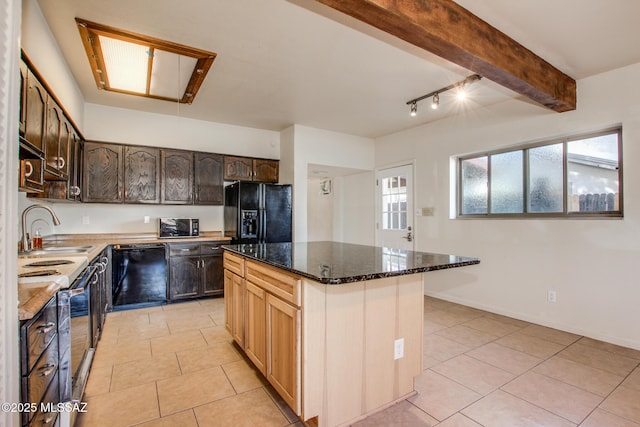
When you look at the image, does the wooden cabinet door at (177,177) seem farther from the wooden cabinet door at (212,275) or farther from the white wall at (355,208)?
the white wall at (355,208)

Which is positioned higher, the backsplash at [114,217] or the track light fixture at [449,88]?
the track light fixture at [449,88]

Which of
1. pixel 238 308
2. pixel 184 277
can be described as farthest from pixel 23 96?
pixel 184 277

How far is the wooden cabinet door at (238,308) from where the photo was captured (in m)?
2.51

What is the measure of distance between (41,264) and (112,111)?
2861mm

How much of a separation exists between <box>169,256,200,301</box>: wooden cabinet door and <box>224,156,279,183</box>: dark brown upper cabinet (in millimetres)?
1329

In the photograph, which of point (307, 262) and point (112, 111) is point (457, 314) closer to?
point (307, 262)

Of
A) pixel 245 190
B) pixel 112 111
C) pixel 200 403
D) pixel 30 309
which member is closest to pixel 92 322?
pixel 200 403

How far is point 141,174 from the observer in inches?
162

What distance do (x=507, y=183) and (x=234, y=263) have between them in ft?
11.1

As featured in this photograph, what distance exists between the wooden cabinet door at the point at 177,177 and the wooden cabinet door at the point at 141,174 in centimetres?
8

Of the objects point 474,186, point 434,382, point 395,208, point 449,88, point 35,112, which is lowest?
point 434,382

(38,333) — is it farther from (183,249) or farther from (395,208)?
(395,208)

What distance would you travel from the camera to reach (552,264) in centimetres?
332

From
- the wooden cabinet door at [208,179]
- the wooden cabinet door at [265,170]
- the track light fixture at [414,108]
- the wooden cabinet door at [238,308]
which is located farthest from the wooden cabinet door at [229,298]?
the track light fixture at [414,108]
